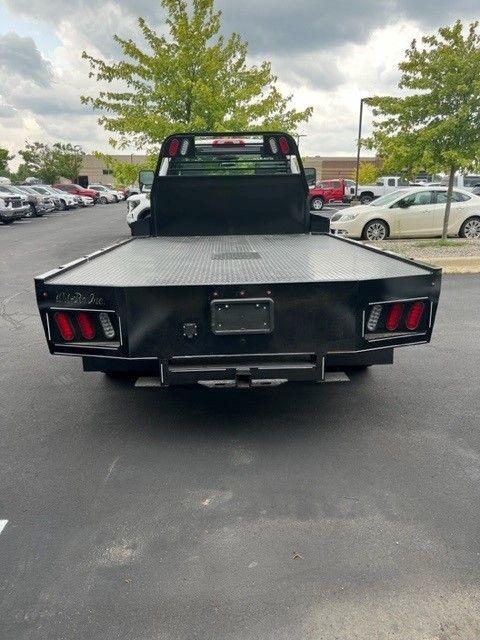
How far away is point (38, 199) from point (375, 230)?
20.1m

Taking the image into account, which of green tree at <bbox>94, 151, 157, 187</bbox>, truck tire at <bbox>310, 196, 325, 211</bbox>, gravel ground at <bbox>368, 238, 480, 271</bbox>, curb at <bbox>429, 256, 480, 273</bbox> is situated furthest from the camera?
truck tire at <bbox>310, 196, 325, 211</bbox>

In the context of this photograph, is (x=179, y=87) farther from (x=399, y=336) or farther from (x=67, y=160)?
(x=67, y=160)

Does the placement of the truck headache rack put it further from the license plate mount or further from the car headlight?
the car headlight

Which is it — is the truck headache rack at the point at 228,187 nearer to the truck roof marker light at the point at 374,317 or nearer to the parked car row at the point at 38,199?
the truck roof marker light at the point at 374,317

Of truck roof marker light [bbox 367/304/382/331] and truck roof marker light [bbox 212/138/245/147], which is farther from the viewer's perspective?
truck roof marker light [bbox 212/138/245/147]

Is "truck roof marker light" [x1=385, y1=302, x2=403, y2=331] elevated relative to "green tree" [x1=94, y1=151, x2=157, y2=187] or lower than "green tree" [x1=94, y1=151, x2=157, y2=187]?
lower

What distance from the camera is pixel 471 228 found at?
13.5 m

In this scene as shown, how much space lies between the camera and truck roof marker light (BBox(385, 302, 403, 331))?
3.41 m

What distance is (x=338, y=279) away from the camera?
3.32 meters

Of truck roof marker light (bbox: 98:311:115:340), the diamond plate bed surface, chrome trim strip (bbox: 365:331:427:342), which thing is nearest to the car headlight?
the diamond plate bed surface

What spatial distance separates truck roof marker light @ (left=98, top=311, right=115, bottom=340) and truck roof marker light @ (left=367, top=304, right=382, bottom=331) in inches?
64.7

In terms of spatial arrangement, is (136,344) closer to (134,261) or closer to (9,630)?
(134,261)

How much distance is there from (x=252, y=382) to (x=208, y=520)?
0.94m

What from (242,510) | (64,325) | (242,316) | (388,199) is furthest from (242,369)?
(388,199)
